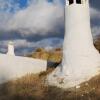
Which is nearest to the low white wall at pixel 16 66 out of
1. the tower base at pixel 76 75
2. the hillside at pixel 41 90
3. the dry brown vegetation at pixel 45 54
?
the hillside at pixel 41 90

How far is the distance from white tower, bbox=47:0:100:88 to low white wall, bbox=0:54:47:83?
296cm

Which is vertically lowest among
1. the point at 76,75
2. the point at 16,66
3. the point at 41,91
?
the point at 41,91

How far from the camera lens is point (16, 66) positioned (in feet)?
89.4

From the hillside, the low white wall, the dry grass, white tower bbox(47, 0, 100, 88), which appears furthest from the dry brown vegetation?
white tower bbox(47, 0, 100, 88)

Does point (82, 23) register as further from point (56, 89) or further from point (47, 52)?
point (47, 52)

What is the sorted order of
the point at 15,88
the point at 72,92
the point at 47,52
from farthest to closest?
the point at 47,52, the point at 15,88, the point at 72,92

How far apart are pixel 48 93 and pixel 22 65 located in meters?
5.41

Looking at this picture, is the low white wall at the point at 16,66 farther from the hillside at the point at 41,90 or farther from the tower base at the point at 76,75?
the tower base at the point at 76,75

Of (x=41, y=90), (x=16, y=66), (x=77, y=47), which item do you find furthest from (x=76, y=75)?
(x=16, y=66)

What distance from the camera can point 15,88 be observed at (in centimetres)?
2488

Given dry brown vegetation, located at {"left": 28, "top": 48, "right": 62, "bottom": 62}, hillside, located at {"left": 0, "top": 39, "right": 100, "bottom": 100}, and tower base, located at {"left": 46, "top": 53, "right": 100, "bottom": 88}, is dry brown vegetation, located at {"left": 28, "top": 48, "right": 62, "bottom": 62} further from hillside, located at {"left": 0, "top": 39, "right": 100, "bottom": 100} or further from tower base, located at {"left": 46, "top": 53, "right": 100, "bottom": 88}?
tower base, located at {"left": 46, "top": 53, "right": 100, "bottom": 88}

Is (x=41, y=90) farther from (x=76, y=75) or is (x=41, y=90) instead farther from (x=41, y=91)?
(x=76, y=75)

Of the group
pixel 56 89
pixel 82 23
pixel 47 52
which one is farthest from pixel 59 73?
pixel 47 52

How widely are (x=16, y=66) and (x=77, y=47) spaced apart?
4998 millimetres
